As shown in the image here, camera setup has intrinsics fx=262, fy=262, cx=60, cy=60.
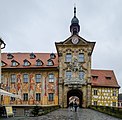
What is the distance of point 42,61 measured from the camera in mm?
48531

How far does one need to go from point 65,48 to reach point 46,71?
532 centimetres

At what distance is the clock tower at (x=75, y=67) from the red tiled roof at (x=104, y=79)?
6881 millimetres

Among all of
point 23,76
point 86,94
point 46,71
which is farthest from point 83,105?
point 23,76

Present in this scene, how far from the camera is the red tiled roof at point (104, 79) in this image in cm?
5196

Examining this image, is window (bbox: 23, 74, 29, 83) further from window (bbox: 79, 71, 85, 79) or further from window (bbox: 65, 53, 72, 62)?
window (bbox: 79, 71, 85, 79)

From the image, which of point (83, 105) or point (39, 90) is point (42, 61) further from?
point (83, 105)

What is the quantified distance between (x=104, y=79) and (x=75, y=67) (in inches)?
419

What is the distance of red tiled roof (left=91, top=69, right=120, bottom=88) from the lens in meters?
52.0

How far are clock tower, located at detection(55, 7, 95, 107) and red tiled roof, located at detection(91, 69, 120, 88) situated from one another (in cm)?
688


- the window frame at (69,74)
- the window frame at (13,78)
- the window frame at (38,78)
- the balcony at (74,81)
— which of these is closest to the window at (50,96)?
the window frame at (38,78)

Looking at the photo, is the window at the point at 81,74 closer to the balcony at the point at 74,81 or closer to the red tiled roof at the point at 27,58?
the balcony at the point at 74,81

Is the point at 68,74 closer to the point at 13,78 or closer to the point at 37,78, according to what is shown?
the point at 37,78

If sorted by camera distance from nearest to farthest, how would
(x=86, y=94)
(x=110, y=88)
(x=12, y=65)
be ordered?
(x=86, y=94) → (x=12, y=65) → (x=110, y=88)

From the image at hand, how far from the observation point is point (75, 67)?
149ft
